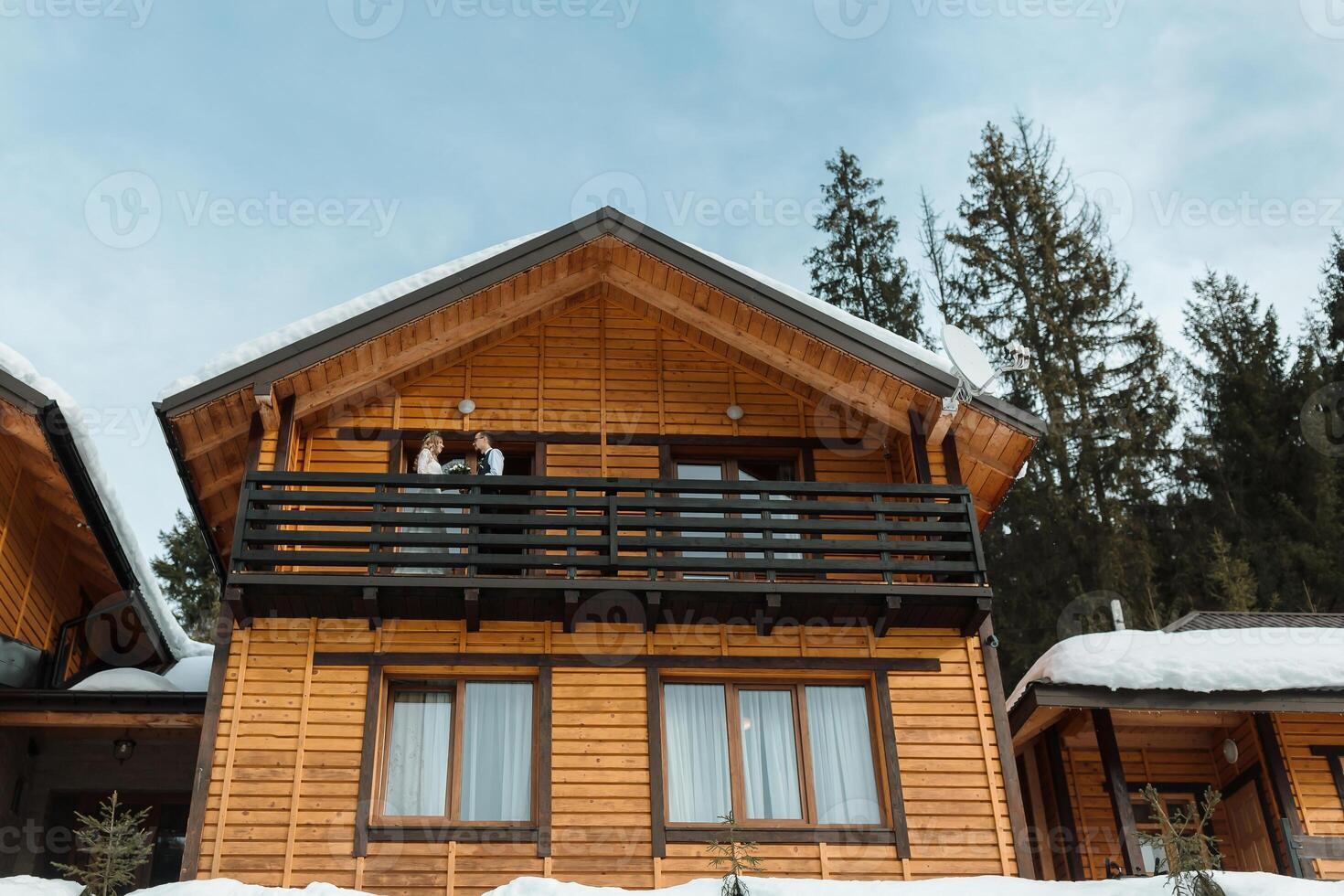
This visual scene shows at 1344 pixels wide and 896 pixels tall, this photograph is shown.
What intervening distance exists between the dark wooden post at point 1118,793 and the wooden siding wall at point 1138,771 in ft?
4.25

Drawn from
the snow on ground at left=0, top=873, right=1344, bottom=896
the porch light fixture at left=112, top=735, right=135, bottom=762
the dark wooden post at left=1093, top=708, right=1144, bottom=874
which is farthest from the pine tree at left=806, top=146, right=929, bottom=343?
the snow on ground at left=0, top=873, right=1344, bottom=896

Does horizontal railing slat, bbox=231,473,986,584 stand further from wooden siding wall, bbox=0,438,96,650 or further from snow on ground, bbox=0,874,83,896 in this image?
wooden siding wall, bbox=0,438,96,650

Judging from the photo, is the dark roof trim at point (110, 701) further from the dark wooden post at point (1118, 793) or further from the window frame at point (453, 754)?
the dark wooden post at point (1118, 793)

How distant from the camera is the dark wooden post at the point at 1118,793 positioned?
13211 millimetres

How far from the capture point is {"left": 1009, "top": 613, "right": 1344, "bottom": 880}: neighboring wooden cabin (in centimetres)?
1388

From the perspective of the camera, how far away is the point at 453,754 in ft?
40.3

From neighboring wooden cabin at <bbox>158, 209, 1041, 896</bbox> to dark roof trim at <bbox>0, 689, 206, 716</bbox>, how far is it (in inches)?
81.3

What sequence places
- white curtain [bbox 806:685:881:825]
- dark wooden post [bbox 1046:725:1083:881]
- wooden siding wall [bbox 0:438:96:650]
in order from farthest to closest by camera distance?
dark wooden post [bbox 1046:725:1083:881]
wooden siding wall [bbox 0:438:96:650]
white curtain [bbox 806:685:881:825]

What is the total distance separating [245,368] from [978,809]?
27.2ft

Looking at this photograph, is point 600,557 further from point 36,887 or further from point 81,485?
point 81,485

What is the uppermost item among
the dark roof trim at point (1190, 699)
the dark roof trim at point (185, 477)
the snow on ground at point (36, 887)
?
the dark roof trim at point (185, 477)

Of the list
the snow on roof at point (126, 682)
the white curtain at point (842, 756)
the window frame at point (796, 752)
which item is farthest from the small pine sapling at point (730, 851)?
the snow on roof at point (126, 682)

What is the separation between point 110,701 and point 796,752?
7418 millimetres

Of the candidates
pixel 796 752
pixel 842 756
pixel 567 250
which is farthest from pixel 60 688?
pixel 842 756
